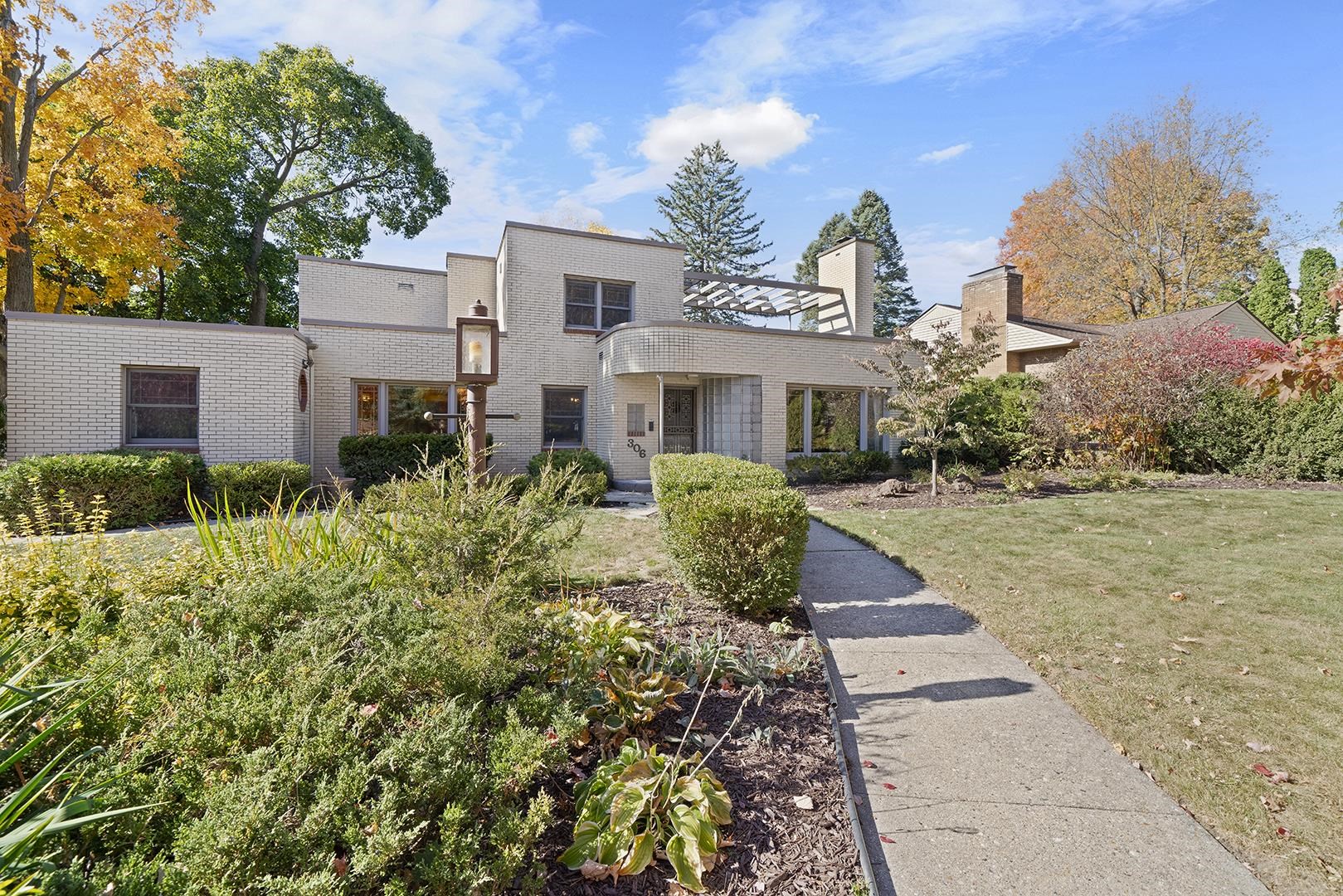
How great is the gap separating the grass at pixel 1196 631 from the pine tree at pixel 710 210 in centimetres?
3376

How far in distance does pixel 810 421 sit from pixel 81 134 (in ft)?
61.9

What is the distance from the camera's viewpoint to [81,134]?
545 inches

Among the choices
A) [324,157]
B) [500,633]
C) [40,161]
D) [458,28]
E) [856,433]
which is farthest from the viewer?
[324,157]

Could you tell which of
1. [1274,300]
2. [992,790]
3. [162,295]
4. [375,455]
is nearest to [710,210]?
[1274,300]

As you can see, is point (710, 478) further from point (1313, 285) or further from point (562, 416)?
point (1313, 285)

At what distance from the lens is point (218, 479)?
9.48 metres

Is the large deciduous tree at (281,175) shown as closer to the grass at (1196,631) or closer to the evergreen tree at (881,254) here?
the grass at (1196,631)

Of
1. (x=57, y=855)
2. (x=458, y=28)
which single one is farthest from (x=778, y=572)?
(x=458, y=28)

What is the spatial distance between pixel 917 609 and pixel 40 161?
2084 cm

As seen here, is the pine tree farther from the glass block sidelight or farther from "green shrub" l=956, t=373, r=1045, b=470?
the glass block sidelight

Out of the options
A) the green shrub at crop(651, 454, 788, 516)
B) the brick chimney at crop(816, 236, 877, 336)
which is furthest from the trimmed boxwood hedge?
the brick chimney at crop(816, 236, 877, 336)

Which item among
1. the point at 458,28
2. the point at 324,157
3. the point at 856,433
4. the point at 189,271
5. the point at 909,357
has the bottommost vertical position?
the point at 856,433

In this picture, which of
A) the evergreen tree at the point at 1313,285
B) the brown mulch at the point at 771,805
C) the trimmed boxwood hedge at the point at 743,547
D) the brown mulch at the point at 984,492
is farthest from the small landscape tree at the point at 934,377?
the evergreen tree at the point at 1313,285

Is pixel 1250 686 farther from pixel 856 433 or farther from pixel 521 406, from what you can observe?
pixel 521 406
